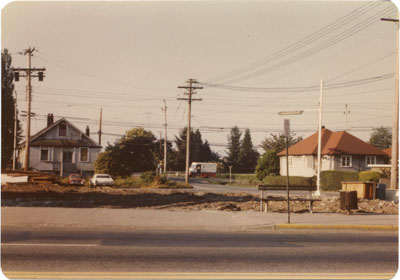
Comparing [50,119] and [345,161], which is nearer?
[345,161]

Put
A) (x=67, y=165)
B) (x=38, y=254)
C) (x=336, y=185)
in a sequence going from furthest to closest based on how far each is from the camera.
Result: 1. (x=67, y=165)
2. (x=336, y=185)
3. (x=38, y=254)

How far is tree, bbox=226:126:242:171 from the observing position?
105 metres

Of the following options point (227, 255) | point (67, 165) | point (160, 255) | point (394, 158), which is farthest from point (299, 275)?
point (67, 165)

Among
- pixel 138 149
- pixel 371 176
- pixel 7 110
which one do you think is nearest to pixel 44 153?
pixel 7 110

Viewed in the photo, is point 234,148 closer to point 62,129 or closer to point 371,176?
point 62,129

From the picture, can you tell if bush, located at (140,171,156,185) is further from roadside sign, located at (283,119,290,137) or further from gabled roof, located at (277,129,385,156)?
roadside sign, located at (283,119,290,137)

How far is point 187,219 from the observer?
15.4 metres

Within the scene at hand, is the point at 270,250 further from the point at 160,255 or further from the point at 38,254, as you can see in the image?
the point at 38,254

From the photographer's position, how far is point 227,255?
9398mm

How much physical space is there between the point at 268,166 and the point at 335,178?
1692cm

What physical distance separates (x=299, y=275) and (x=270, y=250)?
2.27 metres

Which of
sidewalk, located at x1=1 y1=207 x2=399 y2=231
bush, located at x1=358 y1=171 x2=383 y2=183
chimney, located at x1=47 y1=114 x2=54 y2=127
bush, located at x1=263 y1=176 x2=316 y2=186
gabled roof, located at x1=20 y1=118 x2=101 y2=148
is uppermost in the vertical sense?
chimney, located at x1=47 y1=114 x2=54 y2=127

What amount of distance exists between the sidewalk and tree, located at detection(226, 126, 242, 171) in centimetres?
8749

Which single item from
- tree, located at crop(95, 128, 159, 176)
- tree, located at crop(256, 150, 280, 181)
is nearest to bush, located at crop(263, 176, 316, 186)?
tree, located at crop(256, 150, 280, 181)
